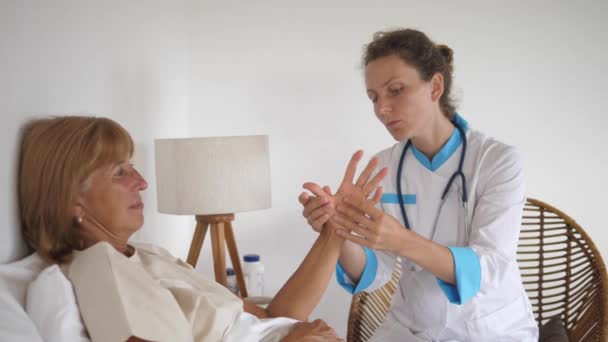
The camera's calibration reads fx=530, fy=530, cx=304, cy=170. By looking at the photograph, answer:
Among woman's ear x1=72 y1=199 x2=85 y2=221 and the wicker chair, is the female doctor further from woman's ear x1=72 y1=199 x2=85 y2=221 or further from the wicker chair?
woman's ear x1=72 y1=199 x2=85 y2=221

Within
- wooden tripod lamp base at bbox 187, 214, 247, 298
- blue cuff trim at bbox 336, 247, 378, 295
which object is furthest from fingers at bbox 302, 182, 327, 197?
wooden tripod lamp base at bbox 187, 214, 247, 298

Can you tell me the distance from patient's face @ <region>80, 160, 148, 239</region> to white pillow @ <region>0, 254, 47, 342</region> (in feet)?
0.48

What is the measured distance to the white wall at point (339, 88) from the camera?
90.4 inches

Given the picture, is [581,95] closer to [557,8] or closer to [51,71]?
[557,8]

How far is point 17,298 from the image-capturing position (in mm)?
952

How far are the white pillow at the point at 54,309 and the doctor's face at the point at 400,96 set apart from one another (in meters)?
0.98

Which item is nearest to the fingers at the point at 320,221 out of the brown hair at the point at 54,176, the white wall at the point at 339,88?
the brown hair at the point at 54,176

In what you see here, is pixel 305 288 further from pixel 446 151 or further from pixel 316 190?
pixel 446 151

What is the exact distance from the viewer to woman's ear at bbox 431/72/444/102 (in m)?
1.61

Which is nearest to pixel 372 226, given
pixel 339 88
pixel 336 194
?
pixel 336 194

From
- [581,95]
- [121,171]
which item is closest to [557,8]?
[581,95]

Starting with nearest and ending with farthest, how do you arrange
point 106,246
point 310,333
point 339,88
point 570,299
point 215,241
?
point 106,246 < point 310,333 < point 215,241 < point 570,299 < point 339,88

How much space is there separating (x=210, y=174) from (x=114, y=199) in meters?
0.51

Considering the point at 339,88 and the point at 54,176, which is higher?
the point at 339,88
